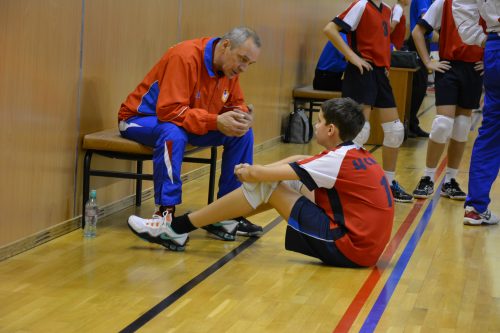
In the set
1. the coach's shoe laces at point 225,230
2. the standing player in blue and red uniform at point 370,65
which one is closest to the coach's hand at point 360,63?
the standing player in blue and red uniform at point 370,65

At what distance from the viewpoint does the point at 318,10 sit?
9.50m

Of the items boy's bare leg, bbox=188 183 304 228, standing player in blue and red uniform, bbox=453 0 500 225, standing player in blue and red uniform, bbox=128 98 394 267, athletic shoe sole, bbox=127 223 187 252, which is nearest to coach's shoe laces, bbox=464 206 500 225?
standing player in blue and red uniform, bbox=453 0 500 225

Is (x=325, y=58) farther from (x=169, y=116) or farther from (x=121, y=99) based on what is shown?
(x=169, y=116)

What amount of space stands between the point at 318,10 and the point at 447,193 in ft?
13.3

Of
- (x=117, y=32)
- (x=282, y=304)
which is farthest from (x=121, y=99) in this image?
(x=282, y=304)

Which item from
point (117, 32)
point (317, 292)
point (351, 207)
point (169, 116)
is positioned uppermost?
point (117, 32)

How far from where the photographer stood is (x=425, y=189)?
19.3 feet

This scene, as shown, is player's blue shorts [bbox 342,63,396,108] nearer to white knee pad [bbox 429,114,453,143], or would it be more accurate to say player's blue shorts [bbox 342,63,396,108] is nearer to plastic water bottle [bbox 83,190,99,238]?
white knee pad [bbox 429,114,453,143]

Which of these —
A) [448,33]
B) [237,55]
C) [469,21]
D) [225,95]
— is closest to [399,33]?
[448,33]

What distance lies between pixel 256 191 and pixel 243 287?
470 millimetres

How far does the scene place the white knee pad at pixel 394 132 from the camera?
18.7 feet

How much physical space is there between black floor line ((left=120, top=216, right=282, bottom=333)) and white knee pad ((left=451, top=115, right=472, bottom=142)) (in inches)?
67.7

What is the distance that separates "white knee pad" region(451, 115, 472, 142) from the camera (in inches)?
229

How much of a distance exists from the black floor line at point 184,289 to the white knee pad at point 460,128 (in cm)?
172
